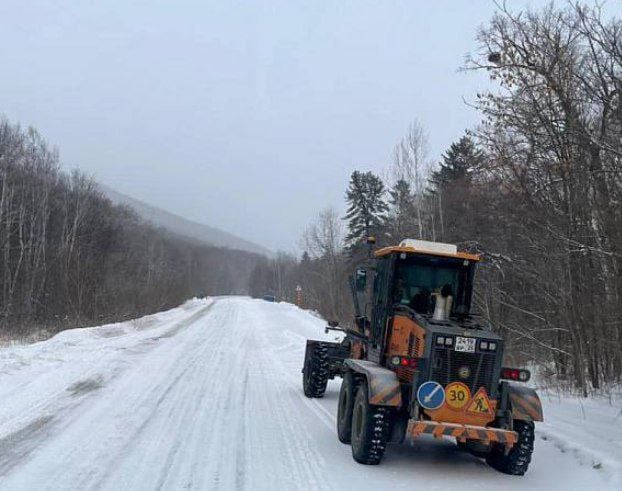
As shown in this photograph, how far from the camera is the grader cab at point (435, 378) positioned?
720 cm

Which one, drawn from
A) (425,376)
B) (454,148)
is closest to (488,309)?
(425,376)

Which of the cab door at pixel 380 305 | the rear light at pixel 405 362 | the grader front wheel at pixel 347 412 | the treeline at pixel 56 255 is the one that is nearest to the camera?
the rear light at pixel 405 362

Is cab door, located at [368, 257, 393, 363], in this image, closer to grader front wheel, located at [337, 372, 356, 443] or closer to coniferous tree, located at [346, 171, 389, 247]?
grader front wheel, located at [337, 372, 356, 443]

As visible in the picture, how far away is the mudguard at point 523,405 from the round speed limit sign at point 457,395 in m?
0.56

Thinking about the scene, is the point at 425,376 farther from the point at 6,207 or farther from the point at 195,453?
the point at 6,207

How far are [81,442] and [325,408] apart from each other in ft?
15.3

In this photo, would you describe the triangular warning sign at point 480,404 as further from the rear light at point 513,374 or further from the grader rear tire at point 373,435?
the grader rear tire at point 373,435

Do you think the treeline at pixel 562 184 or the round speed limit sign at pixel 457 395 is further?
the treeline at pixel 562 184

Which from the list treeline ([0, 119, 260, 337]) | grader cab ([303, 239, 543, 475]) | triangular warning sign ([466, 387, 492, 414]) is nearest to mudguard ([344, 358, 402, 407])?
grader cab ([303, 239, 543, 475])

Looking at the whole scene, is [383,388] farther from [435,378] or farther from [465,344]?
[465,344]

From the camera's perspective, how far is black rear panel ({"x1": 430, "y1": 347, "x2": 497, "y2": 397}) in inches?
286

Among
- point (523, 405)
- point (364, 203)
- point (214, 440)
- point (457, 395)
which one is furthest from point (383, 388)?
point (364, 203)

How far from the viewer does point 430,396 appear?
23.5 ft

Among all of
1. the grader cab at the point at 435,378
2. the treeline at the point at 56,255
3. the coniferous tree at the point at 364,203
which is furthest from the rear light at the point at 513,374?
the coniferous tree at the point at 364,203
